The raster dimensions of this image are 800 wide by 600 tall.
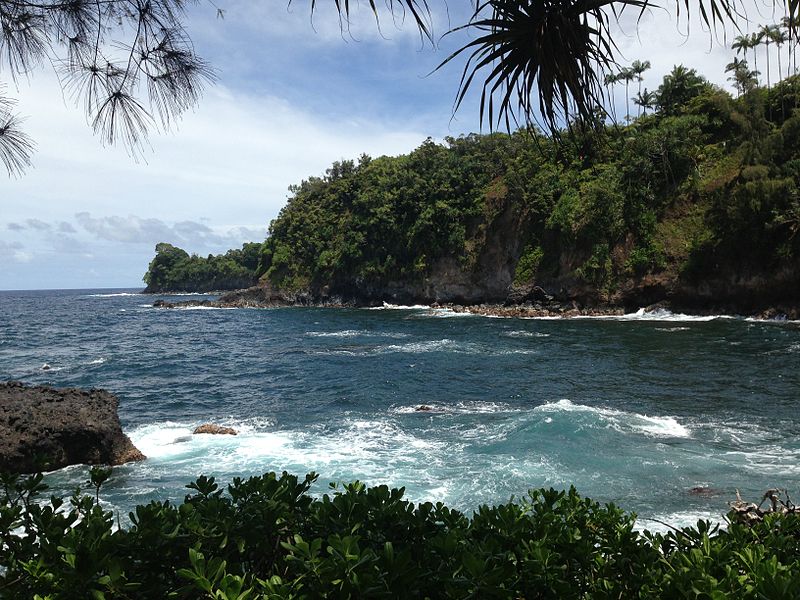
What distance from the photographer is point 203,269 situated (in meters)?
117

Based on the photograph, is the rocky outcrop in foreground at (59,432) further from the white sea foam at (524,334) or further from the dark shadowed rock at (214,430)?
the white sea foam at (524,334)

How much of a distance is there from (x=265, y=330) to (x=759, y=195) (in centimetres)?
3440

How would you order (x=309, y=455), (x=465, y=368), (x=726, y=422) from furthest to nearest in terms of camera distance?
(x=465, y=368)
(x=726, y=422)
(x=309, y=455)

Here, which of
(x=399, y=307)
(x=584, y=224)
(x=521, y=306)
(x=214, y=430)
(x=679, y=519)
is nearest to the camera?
(x=679, y=519)

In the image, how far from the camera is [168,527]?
2.46 meters

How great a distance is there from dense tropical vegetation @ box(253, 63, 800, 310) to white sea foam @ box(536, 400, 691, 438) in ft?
38.7

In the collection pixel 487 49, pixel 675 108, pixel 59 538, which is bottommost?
pixel 59 538

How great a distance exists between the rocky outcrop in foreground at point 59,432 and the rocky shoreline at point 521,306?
3383cm

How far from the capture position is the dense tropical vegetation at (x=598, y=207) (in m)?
33.4

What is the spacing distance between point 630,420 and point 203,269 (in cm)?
11580

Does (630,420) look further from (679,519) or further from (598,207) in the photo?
(598,207)

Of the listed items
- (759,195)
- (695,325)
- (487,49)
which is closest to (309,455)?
(487,49)

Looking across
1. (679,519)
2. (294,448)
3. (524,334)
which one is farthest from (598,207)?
(679,519)

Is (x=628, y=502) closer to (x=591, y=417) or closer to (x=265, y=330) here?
(x=591, y=417)
